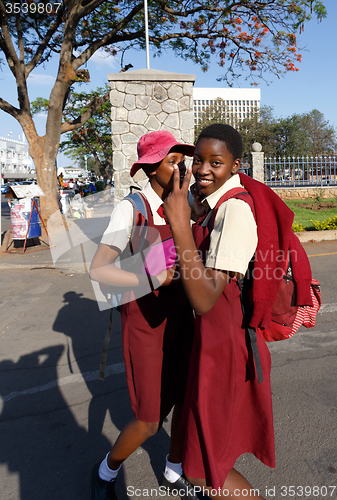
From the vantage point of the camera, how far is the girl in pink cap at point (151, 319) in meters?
1.65

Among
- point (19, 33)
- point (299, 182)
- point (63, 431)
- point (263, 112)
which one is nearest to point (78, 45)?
point (19, 33)

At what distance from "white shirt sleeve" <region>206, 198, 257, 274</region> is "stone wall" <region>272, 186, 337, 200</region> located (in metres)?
16.6

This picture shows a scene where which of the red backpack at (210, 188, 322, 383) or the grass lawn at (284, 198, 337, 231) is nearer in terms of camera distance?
the red backpack at (210, 188, 322, 383)

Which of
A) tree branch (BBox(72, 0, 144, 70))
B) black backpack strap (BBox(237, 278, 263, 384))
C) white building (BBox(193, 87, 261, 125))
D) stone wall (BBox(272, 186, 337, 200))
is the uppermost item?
white building (BBox(193, 87, 261, 125))

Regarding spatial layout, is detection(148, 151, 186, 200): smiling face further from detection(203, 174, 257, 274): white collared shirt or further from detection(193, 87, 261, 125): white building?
detection(193, 87, 261, 125): white building

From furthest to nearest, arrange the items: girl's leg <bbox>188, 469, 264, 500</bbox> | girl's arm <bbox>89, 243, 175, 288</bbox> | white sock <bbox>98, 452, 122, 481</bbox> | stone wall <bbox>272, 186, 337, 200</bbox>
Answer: stone wall <bbox>272, 186, 337, 200</bbox>, white sock <bbox>98, 452, 122, 481</bbox>, girl's arm <bbox>89, 243, 175, 288</bbox>, girl's leg <bbox>188, 469, 264, 500</bbox>

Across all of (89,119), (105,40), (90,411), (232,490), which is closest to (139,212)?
(232,490)

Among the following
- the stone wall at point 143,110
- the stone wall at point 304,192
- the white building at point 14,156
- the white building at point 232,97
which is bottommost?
the stone wall at point 304,192

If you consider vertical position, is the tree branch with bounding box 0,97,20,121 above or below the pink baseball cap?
above

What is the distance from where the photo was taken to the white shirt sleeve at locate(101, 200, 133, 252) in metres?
1.63

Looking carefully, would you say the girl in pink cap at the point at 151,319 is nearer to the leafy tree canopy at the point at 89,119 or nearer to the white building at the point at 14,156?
the leafy tree canopy at the point at 89,119

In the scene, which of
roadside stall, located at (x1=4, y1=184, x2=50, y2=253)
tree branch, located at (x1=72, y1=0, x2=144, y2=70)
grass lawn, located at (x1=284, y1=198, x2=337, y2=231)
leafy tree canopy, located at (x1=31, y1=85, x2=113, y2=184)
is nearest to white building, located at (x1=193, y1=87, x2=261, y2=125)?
leafy tree canopy, located at (x1=31, y1=85, x2=113, y2=184)

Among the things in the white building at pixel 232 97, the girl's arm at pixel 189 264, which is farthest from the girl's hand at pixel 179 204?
the white building at pixel 232 97

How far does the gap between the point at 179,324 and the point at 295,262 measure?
68 centimetres
